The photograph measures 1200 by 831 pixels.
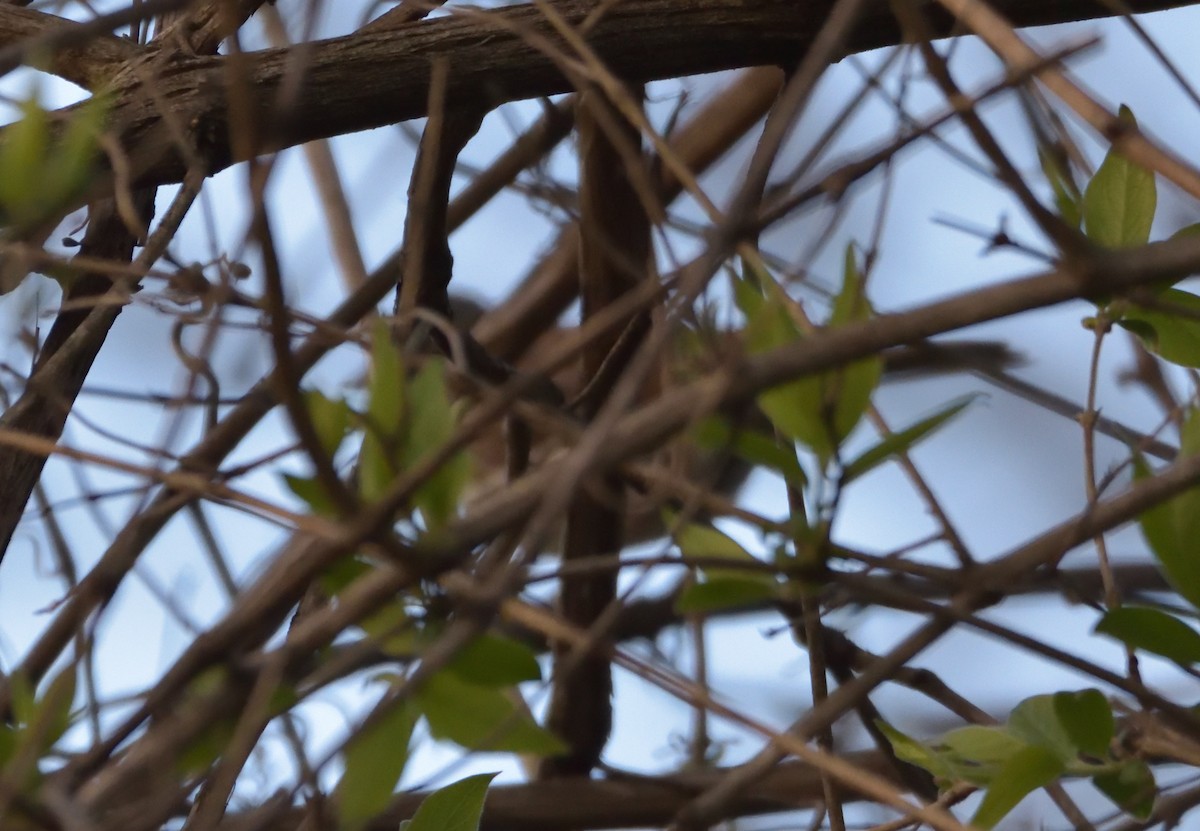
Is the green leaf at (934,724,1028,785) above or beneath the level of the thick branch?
beneath

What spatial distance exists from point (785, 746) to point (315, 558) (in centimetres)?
17

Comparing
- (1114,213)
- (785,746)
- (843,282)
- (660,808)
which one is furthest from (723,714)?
(660,808)

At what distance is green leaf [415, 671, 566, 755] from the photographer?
1.42 feet

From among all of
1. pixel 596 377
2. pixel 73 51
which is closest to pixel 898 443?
pixel 596 377

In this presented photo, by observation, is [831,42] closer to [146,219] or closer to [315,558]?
[315,558]

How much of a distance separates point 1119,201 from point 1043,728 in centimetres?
22

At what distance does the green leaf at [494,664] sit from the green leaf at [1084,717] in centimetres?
19

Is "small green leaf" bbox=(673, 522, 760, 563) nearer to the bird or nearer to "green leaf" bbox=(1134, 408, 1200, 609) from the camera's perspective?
the bird

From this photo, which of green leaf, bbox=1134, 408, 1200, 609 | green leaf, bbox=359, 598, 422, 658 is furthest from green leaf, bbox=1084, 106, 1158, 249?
green leaf, bbox=359, 598, 422, 658

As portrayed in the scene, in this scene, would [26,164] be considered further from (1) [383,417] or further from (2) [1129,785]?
(2) [1129,785]

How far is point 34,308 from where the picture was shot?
0.80 m

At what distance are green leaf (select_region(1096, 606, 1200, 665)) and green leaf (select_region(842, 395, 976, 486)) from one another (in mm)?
97

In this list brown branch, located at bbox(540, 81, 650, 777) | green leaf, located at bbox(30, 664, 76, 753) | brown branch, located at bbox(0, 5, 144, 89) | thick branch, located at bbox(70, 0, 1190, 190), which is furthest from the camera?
brown branch, located at bbox(540, 81, 650, 777)

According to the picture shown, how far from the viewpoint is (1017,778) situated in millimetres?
484
